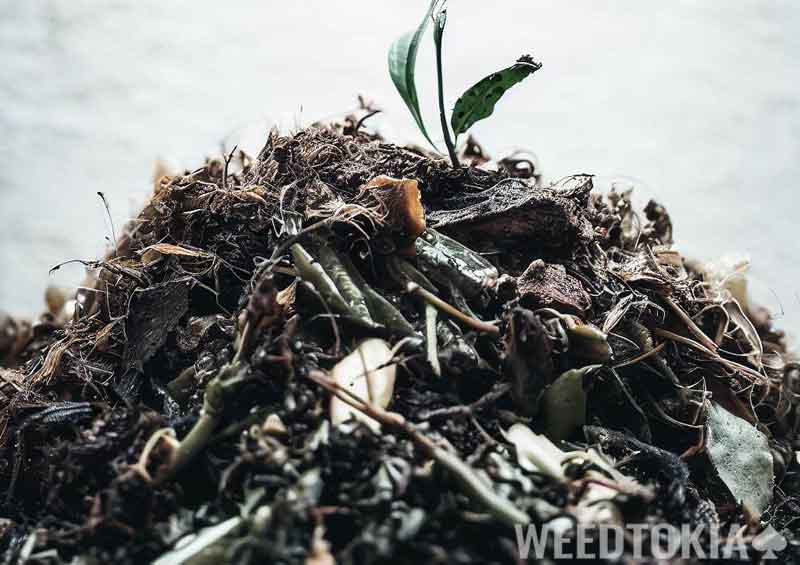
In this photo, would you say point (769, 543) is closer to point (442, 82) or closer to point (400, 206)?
point (400, 206)

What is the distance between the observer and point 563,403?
0.75 metres

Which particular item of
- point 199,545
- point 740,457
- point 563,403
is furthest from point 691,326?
point 199,545

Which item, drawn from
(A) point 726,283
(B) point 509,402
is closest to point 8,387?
(B) point 509,402

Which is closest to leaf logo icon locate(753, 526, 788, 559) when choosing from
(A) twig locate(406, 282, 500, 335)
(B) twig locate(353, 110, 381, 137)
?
(A) twig locate(406, 282, 500, 335)

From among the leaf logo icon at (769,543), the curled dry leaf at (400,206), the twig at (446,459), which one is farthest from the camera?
the curled dry leaf at (400,206)

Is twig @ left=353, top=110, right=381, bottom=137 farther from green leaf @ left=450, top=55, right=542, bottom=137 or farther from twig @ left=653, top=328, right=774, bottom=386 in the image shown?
twig @ left=653, top=328, right=774, bottom=386

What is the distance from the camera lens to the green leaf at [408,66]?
0.95 meters

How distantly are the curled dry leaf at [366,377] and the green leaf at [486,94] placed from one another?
373 millimetres

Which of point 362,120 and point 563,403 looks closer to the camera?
point 563,403

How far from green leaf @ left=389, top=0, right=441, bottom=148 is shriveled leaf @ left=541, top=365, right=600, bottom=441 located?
39cm

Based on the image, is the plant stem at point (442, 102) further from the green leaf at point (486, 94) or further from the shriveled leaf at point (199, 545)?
the shriveled leaf at point (199, 545)

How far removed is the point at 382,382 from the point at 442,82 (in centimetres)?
47

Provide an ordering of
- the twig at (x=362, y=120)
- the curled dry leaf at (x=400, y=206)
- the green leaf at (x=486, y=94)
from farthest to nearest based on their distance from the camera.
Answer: the twig at (x=362, y=120), the green leaf at (x=486, y=94), the curled dry leaf at (x=400, y=206)

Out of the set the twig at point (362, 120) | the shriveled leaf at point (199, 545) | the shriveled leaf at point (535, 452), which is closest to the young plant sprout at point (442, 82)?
the twig at point (362, 120)
